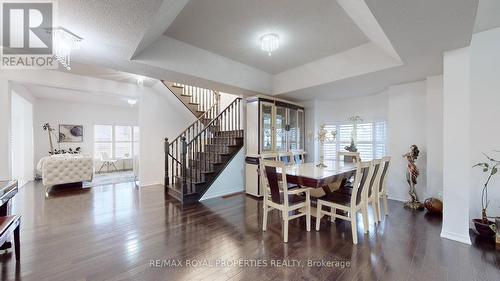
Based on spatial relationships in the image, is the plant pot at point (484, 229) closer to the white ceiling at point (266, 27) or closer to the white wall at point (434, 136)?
the white wall at point (434, 136)

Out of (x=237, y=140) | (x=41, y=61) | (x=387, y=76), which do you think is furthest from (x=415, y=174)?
(x=41, y=61)

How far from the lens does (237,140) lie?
493 cm

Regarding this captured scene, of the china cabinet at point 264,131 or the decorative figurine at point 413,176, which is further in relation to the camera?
the china cabinet at point 264,131

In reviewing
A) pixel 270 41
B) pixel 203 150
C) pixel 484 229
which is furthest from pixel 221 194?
pixel 484 229

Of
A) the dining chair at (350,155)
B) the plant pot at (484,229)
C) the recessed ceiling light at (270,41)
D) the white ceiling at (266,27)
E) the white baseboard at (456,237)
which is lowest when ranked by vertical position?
the white baseboard at (456,237)

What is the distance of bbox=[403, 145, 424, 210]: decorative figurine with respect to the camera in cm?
359

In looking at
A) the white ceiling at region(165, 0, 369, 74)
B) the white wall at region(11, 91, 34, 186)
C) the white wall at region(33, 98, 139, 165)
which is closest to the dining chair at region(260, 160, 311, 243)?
the white ceiling at region(165, 0, 369, 74)

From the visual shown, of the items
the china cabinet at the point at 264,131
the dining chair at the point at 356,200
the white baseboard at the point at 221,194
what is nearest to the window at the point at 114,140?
the white baseboard at the point at 221,194

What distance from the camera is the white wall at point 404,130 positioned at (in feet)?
12.4

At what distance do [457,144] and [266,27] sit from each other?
2.86 meters

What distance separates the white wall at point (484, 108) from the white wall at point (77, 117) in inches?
398

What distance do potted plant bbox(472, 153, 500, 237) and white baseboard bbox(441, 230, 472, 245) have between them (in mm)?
305

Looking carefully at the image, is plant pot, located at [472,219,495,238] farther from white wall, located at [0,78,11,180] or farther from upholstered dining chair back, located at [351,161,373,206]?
white wall, located at [0,78,11,180]

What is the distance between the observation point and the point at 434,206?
10.7 ft
